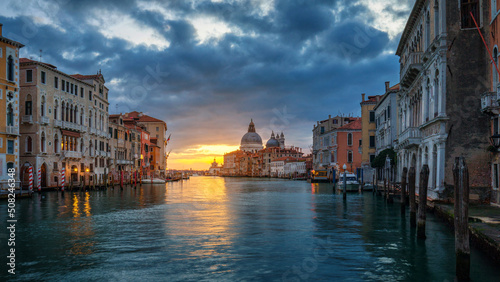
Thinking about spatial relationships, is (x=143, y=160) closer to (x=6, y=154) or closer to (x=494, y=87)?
(x=6, y=154)

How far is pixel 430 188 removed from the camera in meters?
20.9

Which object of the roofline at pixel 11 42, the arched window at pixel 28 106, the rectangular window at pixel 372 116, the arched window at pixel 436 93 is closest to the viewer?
the arched window at pixel 436 93

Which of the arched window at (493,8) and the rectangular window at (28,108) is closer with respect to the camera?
the arched window at (493,8)

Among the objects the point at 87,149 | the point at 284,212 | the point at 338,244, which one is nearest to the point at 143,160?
the point at 87,149

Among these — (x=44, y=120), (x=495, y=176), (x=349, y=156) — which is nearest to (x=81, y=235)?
(x=495, y=176)

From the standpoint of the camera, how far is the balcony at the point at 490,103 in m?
17.4

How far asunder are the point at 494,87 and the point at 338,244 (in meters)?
9.65

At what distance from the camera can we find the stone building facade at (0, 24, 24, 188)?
29500 millimetres

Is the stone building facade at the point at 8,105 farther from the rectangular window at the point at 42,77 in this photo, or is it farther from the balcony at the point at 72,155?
the balcony at the point at 72,155

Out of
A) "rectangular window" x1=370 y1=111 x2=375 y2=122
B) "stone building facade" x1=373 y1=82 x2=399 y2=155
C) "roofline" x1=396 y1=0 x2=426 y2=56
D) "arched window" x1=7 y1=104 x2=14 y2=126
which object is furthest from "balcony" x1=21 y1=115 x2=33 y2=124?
"rectangular window" x1=370 y1=111 x2=375 y2=122

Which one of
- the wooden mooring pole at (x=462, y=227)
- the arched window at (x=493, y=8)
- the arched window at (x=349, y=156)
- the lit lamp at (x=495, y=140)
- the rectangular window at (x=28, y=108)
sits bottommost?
the wooden mooring pole at (x=462, y=227)

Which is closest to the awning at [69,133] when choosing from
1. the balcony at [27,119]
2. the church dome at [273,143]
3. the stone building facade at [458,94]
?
the balcony at [27,119]

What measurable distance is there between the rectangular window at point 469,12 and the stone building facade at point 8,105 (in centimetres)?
2718

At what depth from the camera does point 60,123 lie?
3922 cm
